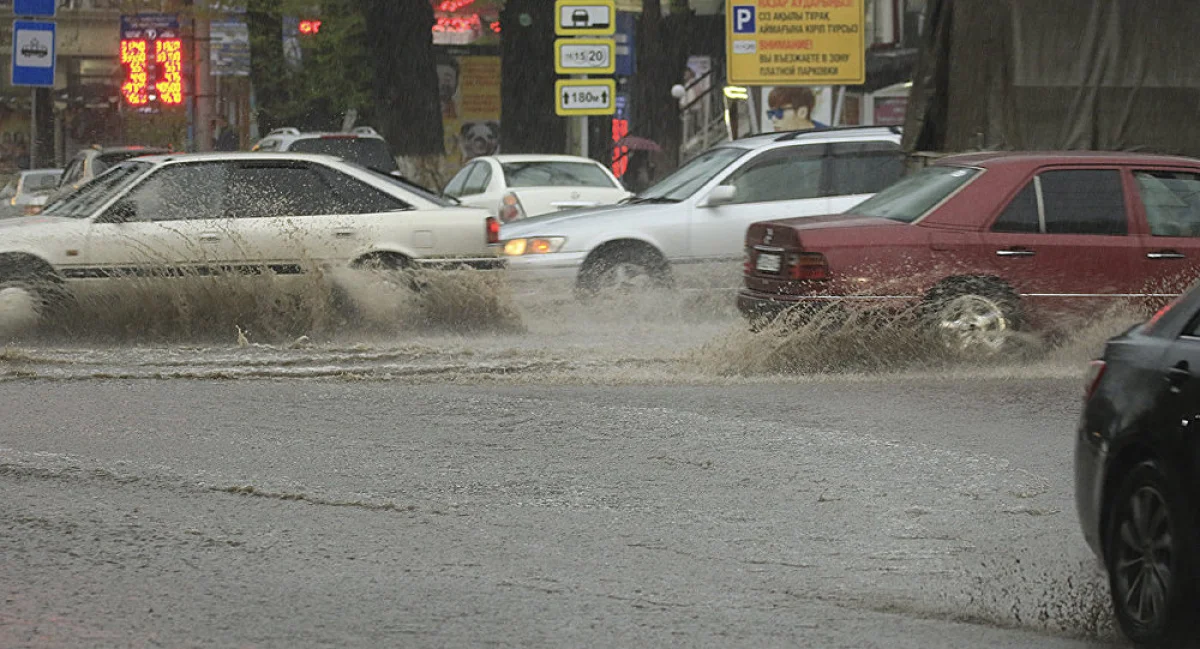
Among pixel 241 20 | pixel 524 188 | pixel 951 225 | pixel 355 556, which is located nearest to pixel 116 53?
pixel 241 20

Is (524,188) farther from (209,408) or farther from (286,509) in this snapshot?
(286,509)

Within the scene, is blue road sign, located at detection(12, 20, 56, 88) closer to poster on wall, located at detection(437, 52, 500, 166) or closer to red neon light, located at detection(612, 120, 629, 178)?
red neon light, located at detection(612, 120, 629, 178)

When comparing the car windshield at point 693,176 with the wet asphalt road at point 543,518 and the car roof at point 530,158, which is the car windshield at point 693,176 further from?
the wet asphalt road at point 543,518

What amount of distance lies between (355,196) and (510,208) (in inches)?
263

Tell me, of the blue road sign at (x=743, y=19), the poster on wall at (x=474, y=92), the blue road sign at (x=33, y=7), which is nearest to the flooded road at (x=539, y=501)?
the blue road sign at (x=743, y=19)

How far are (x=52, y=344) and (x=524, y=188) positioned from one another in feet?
28.3

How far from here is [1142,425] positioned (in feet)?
17.6

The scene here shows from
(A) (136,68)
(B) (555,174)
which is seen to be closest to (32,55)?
(B) (555,174)

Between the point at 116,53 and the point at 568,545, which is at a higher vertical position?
the point at 116,53

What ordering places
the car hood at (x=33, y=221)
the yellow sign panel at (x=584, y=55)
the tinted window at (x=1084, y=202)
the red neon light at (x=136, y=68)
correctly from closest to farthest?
Answer: the tinted window at (x=1084, y=202), the car hood at (x=33, y=221), the yellow sign panel at (x=584, y=55), the red neon light at (x=136, y=68)

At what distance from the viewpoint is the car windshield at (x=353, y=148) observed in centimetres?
2470

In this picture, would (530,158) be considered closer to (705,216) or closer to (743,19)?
(705,216)

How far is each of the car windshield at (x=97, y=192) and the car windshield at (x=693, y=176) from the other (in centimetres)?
444

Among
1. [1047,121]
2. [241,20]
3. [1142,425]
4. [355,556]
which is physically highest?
[241,20]
